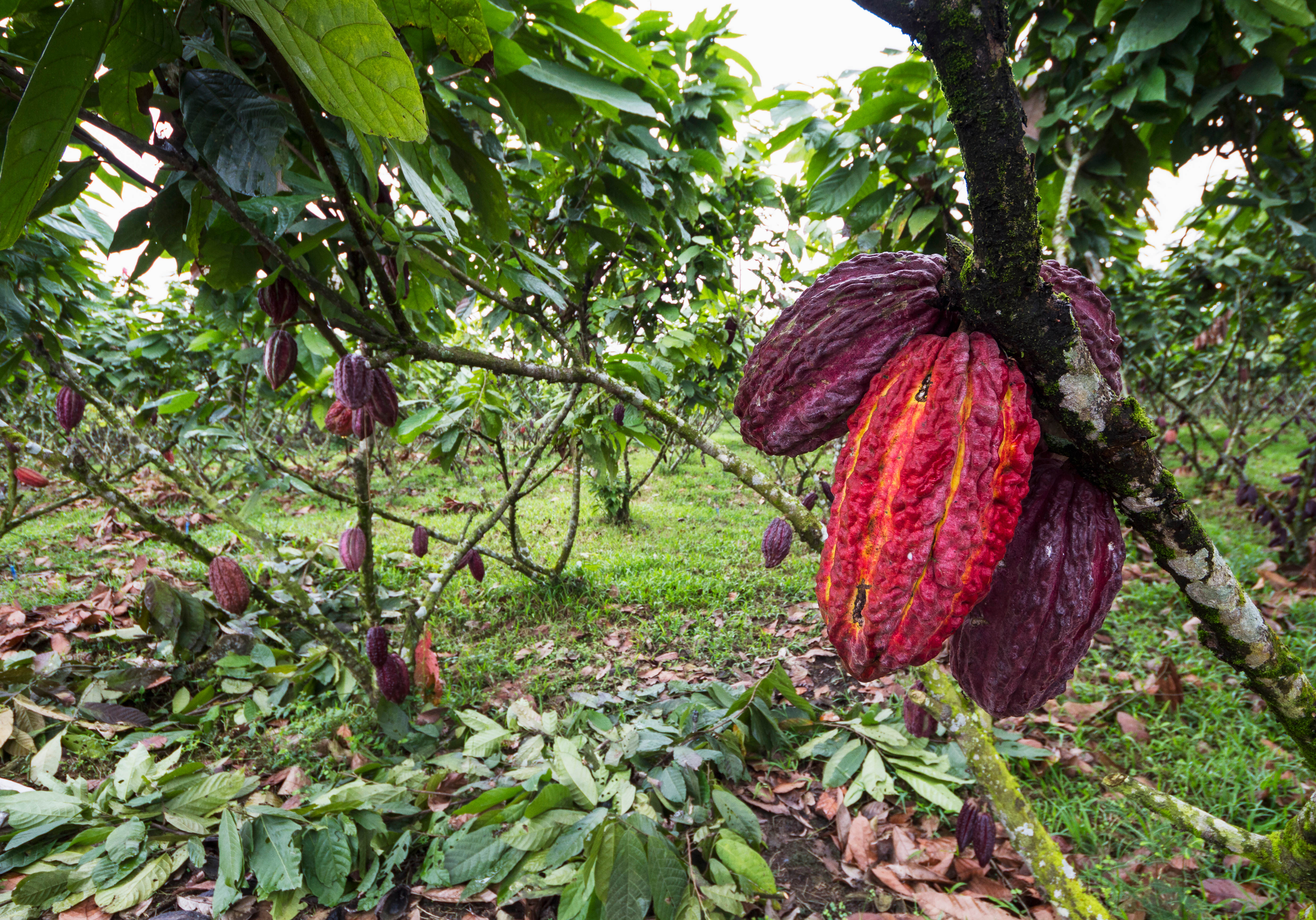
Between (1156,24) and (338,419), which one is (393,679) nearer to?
(338,419)

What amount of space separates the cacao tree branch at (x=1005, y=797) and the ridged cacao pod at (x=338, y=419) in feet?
6.04

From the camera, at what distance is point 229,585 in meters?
2.25

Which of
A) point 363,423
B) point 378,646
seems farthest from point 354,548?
point 363,423

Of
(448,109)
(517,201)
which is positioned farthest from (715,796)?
(517,201)

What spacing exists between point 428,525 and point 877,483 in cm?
539

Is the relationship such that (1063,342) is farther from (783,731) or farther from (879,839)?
(783,731)

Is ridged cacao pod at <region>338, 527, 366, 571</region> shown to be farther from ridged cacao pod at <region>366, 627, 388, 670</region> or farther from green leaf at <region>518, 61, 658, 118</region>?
green leaf at <region>518, 61, 658, 118</region>

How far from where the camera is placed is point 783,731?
7.59ft

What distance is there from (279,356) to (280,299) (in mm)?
279

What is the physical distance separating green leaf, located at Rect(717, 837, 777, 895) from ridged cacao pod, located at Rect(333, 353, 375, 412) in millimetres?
1525

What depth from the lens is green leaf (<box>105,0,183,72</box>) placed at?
0.50 m

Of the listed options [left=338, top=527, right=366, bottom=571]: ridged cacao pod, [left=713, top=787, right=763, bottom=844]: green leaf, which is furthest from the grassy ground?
[left=713, top=787, right=763, bottom=844]: green leaf

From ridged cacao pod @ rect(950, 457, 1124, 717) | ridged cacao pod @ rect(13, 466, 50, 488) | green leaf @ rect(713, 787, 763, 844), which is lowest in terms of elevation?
green leaf @ rect(713, 787, 763, 844)

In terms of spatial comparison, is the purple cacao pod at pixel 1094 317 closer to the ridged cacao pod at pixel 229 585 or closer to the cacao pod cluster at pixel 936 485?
the cacao pod cluster at pixel 936 485
